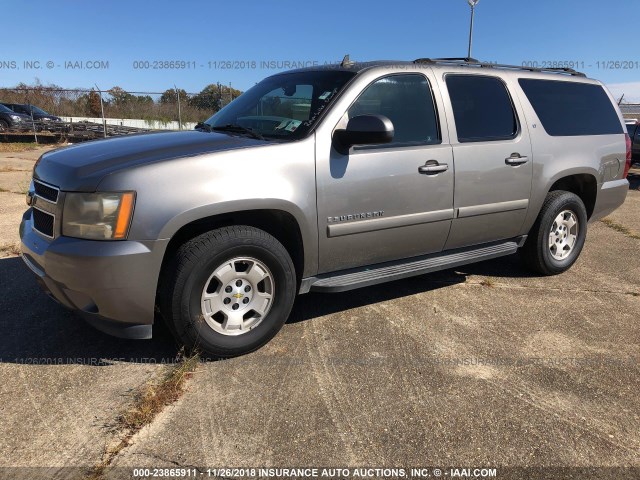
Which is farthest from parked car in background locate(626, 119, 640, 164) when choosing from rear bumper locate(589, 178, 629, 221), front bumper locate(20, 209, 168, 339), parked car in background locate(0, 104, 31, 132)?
parked car in background locate(0, 104, 31, 132)

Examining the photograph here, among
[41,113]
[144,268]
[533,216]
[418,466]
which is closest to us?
[418,466]

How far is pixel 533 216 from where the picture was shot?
14.5 ft

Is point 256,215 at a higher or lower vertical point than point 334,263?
higher

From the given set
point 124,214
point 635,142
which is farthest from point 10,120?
point 635,142

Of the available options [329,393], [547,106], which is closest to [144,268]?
[329,393]

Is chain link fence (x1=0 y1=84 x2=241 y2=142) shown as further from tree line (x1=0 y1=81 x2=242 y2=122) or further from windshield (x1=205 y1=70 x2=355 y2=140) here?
windshield (x1=205 y1=70 x2=355 y2=140)

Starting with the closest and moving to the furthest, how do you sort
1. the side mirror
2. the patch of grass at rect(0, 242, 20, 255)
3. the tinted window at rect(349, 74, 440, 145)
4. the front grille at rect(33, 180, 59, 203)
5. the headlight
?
the headlight, the front grille at rect(33, 180, 59, 203), the side mirror, the tinted window at rect(349, 74, 440, 145), the patch of grass at rect(0, 242, 20, 255)

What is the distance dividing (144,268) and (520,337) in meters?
2.56

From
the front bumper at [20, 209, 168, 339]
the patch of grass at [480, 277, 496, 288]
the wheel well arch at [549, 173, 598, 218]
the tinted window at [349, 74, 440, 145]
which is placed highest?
the tinted window at [349, 74, 440, 145]

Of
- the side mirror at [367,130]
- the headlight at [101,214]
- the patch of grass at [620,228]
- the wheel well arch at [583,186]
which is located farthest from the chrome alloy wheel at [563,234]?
the headlight at [101,214]

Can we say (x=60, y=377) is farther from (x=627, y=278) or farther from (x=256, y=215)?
(x=627, y=278)

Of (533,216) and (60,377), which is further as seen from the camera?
(533,216)

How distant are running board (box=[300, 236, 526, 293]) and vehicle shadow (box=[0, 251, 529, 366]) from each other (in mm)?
472

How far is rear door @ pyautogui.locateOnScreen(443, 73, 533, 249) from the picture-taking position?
12.4 ft
